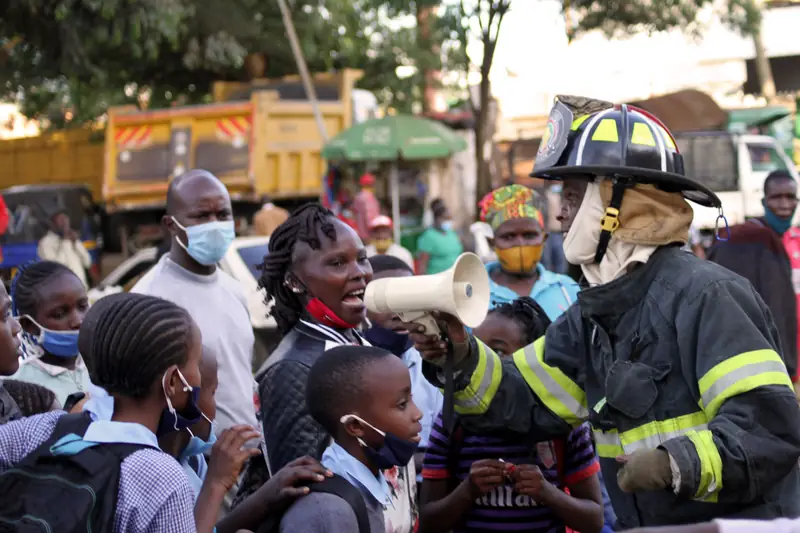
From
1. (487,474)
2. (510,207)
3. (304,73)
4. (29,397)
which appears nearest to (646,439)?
(487,474)

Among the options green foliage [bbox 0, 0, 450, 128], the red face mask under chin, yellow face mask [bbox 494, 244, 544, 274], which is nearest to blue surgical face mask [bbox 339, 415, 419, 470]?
the red face mask under chin

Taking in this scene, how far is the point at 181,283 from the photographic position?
5258 millimetres

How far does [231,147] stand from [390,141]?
2.48m

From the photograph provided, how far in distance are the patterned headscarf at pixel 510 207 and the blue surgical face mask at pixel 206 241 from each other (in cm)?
157

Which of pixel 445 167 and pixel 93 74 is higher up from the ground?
pixel 93 74

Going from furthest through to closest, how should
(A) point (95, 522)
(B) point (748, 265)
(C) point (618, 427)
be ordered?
(B) point (748, 265)
(C) point (618, 427)
(A) point (95, 522)

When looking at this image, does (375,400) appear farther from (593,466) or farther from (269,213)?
(269,213)

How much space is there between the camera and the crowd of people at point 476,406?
278 centimetres

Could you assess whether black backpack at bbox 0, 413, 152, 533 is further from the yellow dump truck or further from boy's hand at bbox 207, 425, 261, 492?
the yellow dump truck

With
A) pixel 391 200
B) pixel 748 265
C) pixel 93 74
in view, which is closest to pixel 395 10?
pixel 391 200

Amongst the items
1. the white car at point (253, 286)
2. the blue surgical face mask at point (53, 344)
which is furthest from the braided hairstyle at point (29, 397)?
the white car at point (253, 286)

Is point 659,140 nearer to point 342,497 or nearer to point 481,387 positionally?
point 481,387

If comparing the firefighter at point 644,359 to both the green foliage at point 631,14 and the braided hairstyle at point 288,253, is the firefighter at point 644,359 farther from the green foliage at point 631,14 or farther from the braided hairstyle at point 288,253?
the green foliage at point 631,14

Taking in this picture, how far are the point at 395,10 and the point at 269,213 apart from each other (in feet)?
15.5
